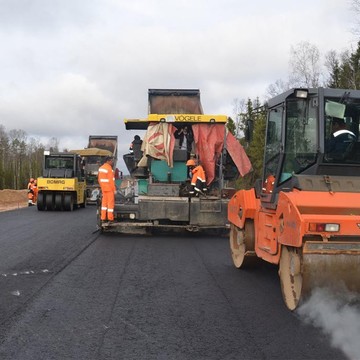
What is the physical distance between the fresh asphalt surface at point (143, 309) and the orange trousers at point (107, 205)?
2.07 metres

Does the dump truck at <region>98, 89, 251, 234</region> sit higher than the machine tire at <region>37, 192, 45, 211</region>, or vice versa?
the dump truck at <region>98, 89, 251, 234</region>

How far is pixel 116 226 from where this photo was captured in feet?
37.6

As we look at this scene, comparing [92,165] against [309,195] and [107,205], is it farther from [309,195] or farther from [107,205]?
[309,195]

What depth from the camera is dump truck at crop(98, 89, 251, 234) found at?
11.2 meters

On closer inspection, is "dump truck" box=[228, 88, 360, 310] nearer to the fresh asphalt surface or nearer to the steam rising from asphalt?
the steam rising from asphalt

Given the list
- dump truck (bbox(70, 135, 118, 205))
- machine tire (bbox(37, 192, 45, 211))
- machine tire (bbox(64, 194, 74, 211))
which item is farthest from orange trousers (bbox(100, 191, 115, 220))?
dump truck (bbox(70, 135, 118, 205))

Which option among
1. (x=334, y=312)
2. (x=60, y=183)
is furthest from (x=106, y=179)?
(x=60, y=183)

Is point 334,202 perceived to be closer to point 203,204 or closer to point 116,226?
point 203,204

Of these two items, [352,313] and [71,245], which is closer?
[352,313]

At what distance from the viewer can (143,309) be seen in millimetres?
5223

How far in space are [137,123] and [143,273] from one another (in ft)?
18.6

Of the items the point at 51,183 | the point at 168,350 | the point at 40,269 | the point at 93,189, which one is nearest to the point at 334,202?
the point at 168,350

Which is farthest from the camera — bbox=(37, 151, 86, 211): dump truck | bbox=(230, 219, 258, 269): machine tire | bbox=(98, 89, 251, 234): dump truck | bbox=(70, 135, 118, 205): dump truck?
bbox=(70, 135, 118, 205): dump truck

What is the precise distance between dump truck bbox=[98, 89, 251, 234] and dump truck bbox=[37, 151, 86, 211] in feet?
28.6
